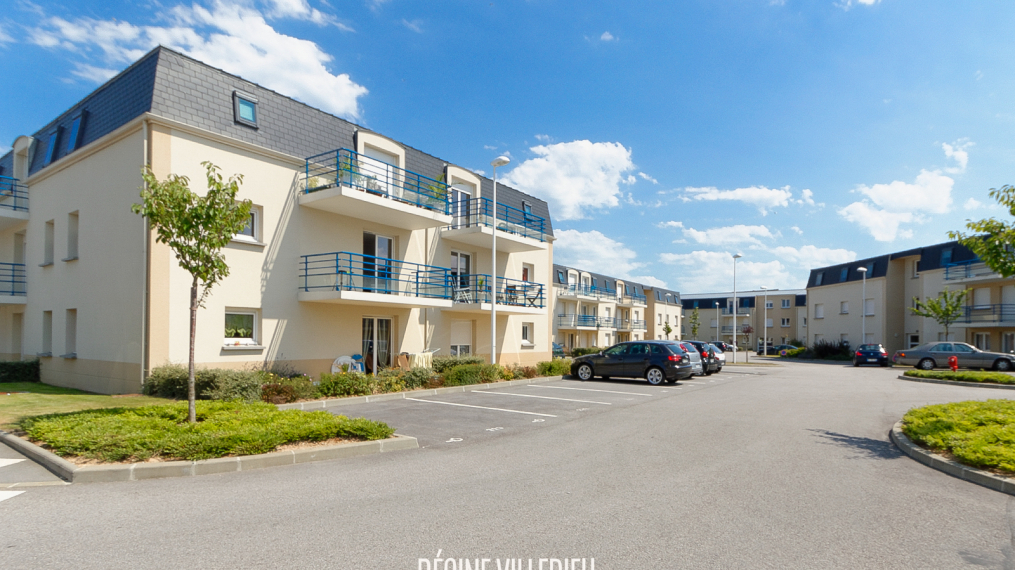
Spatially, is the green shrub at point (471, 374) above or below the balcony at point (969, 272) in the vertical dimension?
below

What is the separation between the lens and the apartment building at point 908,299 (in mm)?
34094

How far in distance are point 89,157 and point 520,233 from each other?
13.9m

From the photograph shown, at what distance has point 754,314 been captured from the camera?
259 feet

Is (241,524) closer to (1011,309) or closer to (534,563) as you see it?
(534,563)

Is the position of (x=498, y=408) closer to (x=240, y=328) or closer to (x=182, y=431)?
(x=182, y=431)

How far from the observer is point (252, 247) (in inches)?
581

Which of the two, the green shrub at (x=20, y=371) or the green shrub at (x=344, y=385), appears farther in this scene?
the green shrub at (x=20, y=371)

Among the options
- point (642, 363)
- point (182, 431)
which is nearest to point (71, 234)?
point (182, 431)

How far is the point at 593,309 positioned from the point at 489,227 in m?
35.1

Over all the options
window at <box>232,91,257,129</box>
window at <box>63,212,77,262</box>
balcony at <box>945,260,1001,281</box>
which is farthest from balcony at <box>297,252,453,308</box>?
balcony at <box>945,260,1001,281</box>

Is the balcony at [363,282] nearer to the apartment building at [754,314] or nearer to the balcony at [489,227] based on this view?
the balcony at [489,227]

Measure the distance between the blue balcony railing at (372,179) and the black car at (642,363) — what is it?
7.62m

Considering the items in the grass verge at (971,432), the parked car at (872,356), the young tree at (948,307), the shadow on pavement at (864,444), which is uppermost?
the young tree at (948,307)

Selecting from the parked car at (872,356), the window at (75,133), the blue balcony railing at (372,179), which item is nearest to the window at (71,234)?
the window at (75,133)
